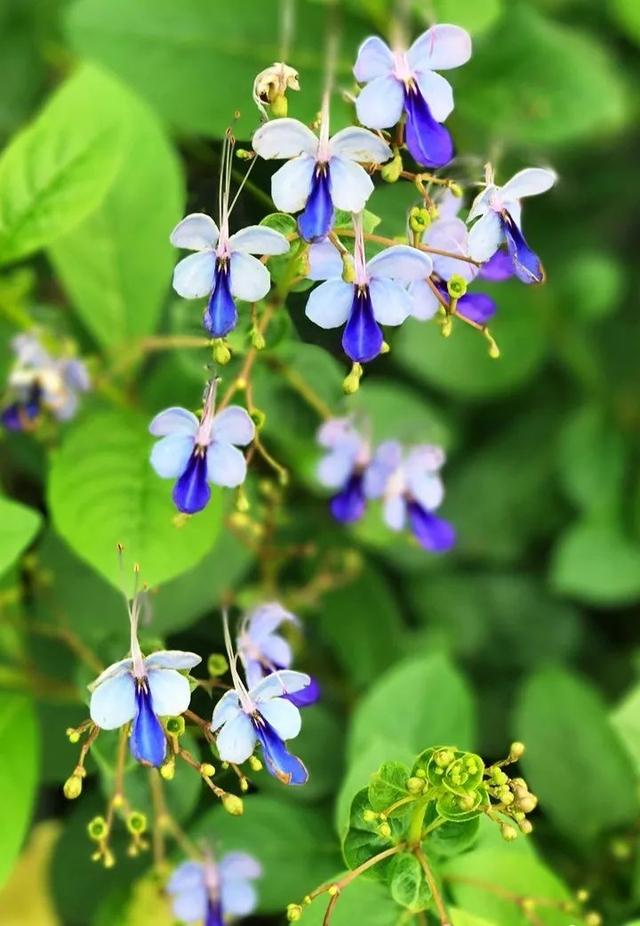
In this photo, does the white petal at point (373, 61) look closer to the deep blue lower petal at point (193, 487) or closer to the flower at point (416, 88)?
the flower at point (416, 88)

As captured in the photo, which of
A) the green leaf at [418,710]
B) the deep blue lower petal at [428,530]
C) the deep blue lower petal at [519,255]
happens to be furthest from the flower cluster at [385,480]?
the deep blue lower petal at [519,255]

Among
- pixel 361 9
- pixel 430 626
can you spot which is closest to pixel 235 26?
pixel 361 9

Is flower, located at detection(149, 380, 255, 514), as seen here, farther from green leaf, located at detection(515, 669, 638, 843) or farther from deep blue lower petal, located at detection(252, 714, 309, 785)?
green leaf, located at detection(515, 669, 638, 843)

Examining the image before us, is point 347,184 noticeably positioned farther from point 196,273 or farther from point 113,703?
point 113,703

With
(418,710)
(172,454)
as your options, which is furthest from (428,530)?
(172,454)

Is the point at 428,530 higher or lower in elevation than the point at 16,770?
higher
